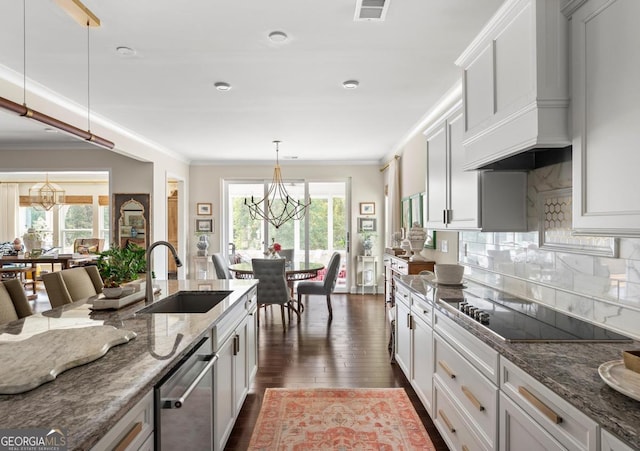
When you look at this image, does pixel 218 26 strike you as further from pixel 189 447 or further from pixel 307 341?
pixel 307 341

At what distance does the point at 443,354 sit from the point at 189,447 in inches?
53.6

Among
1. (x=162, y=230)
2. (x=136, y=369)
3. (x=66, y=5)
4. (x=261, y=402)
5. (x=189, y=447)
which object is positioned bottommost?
(x=261, y=402)

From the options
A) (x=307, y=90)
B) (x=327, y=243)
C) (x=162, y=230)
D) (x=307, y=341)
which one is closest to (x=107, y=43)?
(x=307, y=90)

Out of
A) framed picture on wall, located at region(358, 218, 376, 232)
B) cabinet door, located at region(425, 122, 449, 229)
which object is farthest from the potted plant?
framed picture on wall, located at region(358, 218, 376, 232)

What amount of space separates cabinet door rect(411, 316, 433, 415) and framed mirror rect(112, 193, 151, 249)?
4.42 meters

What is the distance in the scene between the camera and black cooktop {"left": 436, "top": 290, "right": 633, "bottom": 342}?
4.77 ft

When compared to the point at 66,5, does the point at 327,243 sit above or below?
below

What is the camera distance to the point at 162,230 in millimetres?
6008

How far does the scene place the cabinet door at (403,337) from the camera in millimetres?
2857

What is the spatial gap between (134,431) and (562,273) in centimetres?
202

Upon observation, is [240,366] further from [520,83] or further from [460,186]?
[520,83]

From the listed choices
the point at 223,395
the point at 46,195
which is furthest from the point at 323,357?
the point at 46,195

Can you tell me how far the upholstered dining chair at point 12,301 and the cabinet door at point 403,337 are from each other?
8.58 ft

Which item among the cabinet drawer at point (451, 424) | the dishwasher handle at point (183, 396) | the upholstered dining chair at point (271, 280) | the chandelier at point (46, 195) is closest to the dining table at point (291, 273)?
the upholstered dining chair at point (271, 280)
